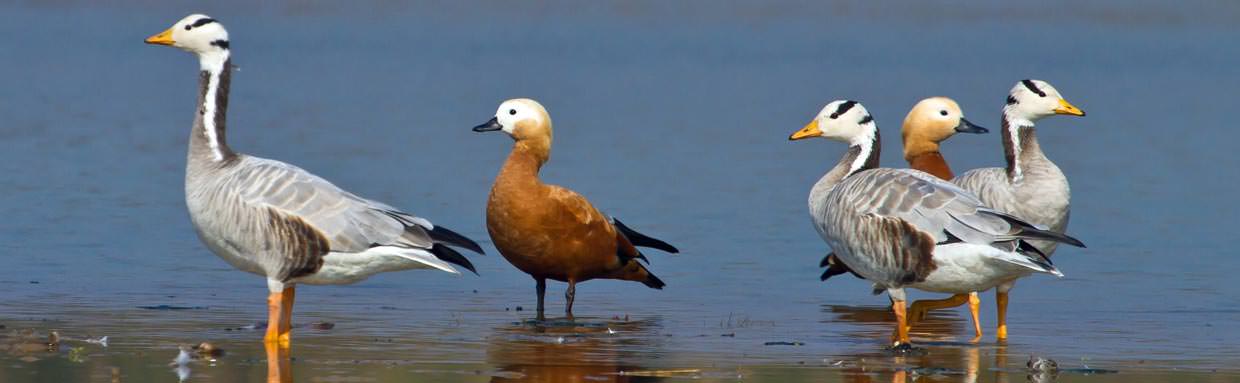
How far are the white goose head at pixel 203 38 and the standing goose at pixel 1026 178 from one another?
5.17 meters

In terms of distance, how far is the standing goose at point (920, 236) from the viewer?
38.2ft

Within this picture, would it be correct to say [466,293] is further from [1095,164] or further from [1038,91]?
[1095,164]

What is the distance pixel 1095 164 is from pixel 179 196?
10546 millimetres

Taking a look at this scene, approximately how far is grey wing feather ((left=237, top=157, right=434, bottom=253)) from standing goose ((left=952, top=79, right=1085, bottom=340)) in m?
3.78

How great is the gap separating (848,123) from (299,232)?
3837 millimetres

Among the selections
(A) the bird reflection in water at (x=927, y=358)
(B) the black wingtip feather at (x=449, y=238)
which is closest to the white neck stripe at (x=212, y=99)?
(B) the black wingtip feather at (x=449, y=238)

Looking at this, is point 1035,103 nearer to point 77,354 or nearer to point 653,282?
point 653,282

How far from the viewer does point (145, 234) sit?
17297mm

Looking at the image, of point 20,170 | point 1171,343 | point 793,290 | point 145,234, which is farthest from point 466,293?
point 20,170

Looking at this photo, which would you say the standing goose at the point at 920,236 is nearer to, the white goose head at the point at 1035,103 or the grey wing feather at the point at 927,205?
the grey wing feather at the point at 927,205

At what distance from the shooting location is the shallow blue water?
12852 millimetres

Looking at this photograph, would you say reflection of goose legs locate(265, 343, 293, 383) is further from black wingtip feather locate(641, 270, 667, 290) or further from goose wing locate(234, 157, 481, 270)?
black wingtip feather locate(641, 270, 667, 290)

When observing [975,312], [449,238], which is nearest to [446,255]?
[449,238]

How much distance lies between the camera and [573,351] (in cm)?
1140
